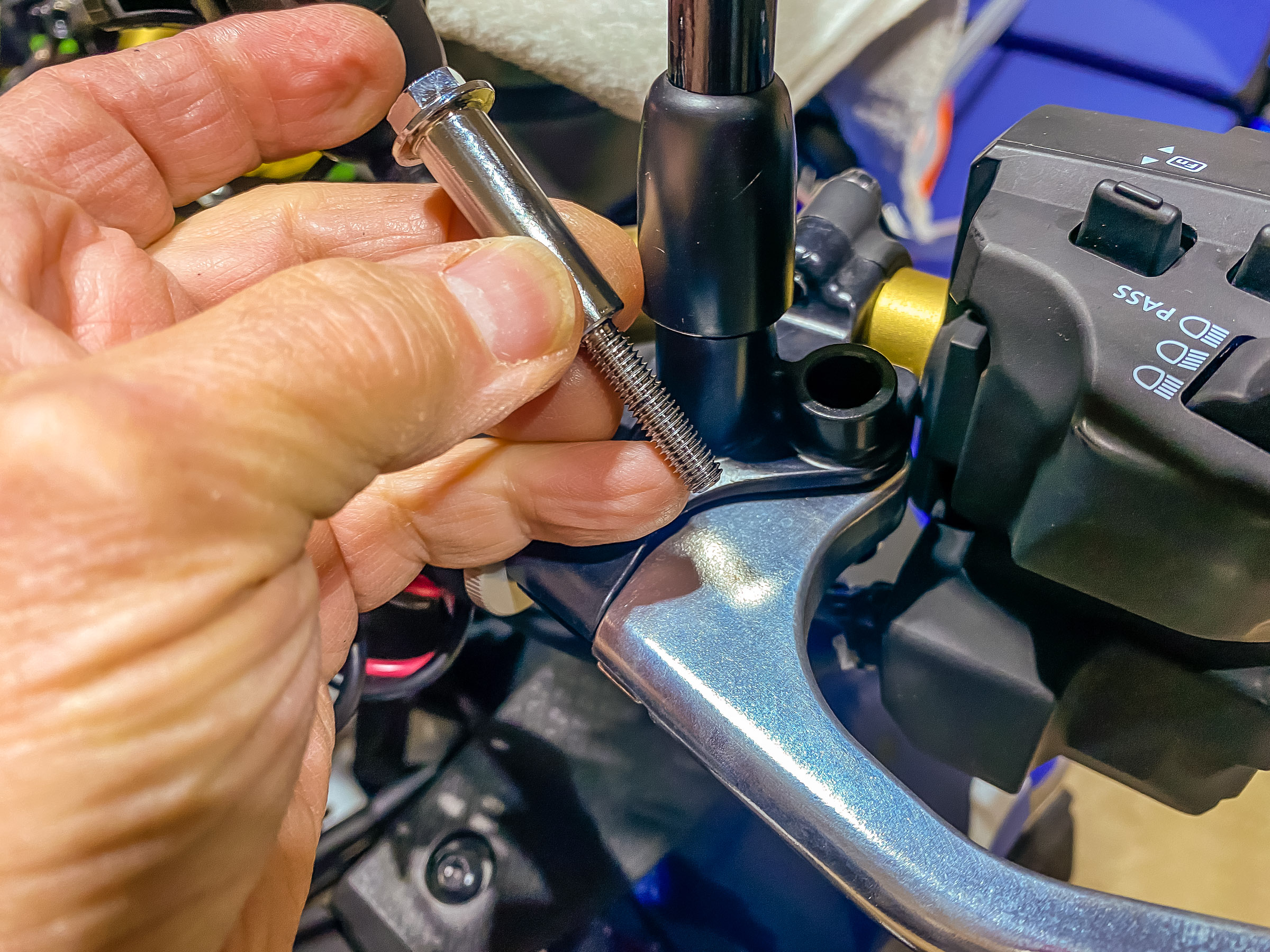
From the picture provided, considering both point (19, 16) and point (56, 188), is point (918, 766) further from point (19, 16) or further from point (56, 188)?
point (19, 16)

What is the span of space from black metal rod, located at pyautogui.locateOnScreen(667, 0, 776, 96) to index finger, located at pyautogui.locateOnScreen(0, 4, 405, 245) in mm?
279

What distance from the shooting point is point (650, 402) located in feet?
1.30

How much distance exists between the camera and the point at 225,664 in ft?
0.91

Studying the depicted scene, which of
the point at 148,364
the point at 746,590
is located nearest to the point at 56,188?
the point at 148,364

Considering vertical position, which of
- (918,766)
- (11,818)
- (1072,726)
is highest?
(11,818)

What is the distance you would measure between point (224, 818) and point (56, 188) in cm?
36

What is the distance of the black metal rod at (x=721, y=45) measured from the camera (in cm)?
30

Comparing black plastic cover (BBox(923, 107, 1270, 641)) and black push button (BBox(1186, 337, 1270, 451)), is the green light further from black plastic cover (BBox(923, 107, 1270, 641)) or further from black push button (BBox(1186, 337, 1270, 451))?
black push button (BBox(1186, 337, 1270, 451))

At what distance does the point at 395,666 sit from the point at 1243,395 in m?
0.47

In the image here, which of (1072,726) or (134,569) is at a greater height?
(134,569)

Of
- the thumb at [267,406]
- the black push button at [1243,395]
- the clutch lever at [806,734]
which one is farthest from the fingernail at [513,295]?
the black push button at [1243,395]

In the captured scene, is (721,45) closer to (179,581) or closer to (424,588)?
(179,581)

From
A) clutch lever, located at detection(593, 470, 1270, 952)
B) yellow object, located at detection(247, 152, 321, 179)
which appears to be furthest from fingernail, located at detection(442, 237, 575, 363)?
yellow object, located at detection(247, 152, 321, 179)

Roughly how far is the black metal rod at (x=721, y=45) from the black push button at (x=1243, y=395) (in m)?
0.18
